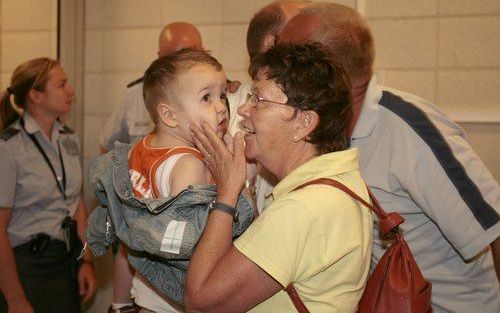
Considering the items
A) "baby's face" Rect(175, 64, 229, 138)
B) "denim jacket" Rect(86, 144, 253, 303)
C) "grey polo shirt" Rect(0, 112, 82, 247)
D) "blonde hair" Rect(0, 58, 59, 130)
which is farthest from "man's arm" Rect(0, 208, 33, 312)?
"baby's face" Rect(175, 64, 229, 138)

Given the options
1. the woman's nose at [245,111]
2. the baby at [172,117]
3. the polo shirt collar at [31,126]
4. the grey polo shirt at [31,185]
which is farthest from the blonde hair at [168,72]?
the polo shirt collar at [31,126]

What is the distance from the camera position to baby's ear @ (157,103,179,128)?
1.67 m

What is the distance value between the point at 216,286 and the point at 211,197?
276mm

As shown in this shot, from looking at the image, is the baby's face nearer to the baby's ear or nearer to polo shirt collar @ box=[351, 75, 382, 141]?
the baby's ear

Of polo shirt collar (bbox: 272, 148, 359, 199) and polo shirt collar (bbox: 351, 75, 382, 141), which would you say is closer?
polo shirt collar (bbox: 272, 148, 359, 199)

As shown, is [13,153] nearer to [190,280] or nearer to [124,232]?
[124,232]

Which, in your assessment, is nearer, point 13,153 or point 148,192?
point 148,192

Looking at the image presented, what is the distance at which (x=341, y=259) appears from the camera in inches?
51.6

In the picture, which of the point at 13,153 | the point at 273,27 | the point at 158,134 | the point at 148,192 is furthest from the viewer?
the point at 13,153

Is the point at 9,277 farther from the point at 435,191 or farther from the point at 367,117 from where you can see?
the point at 435,191

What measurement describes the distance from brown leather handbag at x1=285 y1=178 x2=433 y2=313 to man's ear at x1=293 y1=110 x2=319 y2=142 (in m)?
0.18

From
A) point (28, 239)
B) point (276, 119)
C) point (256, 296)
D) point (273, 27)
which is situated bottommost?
point (28, 239)

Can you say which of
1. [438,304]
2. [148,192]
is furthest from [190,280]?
[438,304]

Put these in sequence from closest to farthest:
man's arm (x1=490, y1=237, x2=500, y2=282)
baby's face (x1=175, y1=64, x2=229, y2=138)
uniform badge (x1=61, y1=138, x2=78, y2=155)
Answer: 1. baby's face (x1=175, y1=64, x2=229, y2=138)
2. man's arm (x1=490, y1=237, x2=500, y2=282)
3. uniform badge (x1=61, y1=138, x2=78, y2=155)
